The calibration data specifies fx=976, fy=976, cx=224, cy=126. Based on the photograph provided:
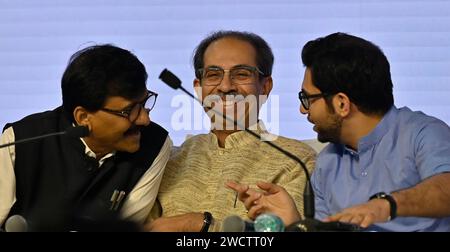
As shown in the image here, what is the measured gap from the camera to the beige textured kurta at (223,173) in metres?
2.64

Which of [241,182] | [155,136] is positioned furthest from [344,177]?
[155,136]

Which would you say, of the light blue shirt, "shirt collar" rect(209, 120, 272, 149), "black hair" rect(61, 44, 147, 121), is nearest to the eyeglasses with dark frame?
"shirt collar" rect(209, 120, 272, 149)

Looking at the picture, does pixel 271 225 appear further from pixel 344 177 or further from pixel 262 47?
pixel 262 47

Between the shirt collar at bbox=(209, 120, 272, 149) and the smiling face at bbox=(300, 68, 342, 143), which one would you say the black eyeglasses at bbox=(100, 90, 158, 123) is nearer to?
the shirt collar at bbox=(209, 120, 272, 149)

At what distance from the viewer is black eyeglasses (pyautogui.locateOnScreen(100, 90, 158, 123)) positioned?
2.55 m

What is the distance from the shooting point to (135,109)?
2.57 m

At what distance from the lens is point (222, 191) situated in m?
2.65

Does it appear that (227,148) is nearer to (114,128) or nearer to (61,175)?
(114,128)

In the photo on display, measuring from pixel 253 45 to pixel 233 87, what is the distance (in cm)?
18

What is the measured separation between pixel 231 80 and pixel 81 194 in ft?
1.75

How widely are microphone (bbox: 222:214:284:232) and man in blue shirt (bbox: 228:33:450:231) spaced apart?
0.28m

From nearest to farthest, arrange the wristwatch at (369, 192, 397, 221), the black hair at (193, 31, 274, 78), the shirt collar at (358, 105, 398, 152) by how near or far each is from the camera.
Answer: the wristwatch at (369, 192, 397, 221) < the shirt collar at (358, 105, 398, 152) < the black hair at (193, 31, 274, 78)

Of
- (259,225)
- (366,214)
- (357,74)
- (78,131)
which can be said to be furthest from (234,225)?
(357,74)

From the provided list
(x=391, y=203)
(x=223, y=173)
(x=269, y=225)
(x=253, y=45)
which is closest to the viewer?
(x=269, y=225)
